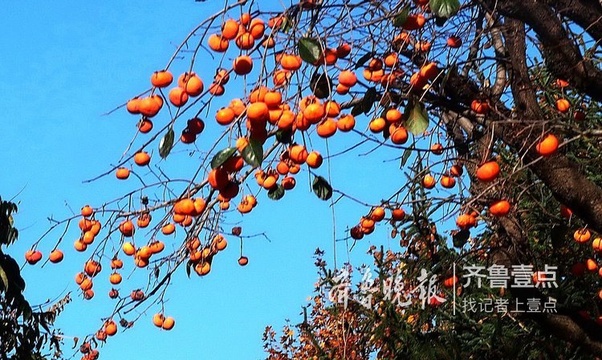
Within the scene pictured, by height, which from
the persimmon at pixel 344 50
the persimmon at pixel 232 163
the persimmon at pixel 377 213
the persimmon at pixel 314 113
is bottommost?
the persimmon at pixel 232 163

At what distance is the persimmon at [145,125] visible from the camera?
220cm

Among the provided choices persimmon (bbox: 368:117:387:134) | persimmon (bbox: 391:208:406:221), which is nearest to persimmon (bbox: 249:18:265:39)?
persimmon (bbox: 368:117:387:134)

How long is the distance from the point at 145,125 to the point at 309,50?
513 mm

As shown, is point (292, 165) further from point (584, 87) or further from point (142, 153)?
point (584, 87)

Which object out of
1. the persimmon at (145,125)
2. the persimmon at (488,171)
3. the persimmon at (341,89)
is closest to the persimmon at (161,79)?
the persimmon at (145,125)

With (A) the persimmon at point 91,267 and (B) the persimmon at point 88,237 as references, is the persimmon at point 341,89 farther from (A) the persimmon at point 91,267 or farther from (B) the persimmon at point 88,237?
(A) the persimmon at point 91,267

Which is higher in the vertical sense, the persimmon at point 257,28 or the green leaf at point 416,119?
the persimmon at point 257,28

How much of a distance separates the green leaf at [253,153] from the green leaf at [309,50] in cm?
27

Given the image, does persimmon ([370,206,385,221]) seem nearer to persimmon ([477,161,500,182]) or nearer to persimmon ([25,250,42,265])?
persimmon ([477,161,500,182])

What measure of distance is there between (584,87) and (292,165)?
113cm

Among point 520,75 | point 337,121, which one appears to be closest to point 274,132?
point 337,121

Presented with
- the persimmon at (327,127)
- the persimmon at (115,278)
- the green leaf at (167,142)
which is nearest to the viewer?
the persimmon at (327,127)

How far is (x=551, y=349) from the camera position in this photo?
15.1 ft

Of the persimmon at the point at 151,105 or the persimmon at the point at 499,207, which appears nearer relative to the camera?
the persimmon at the point at 151,105
